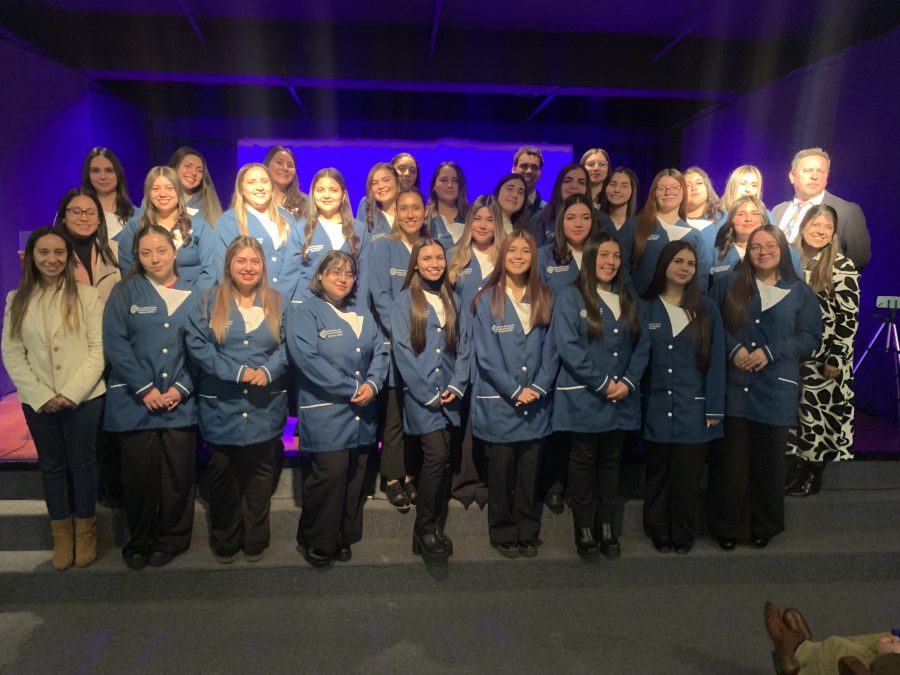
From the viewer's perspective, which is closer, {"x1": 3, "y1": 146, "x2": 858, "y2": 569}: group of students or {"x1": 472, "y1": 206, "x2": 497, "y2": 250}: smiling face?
{"x1": 3, "y1": 146, "x2": 858, "y2": 569}: group of students

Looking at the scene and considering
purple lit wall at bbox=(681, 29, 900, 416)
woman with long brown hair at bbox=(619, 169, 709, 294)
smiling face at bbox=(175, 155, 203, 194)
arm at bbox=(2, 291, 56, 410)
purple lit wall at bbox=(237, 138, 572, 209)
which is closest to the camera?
arm at bbox=(2, 291, 56, 410)

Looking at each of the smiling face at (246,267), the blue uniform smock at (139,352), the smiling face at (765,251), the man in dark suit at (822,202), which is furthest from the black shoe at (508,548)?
the man in dark suit at (822,202)

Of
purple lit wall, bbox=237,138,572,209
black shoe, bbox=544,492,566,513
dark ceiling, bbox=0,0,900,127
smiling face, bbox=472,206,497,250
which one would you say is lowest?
black shoe, bbox=544,492,566,513

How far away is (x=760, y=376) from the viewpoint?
10.8 ft

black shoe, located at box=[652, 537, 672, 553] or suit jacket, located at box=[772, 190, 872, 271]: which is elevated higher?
suit jacket, located at box=[772, 190, 872, 271]

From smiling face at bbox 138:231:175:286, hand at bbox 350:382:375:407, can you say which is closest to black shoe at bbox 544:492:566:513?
hand at bbox 350:382:375:407

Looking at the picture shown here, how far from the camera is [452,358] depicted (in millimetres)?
3193

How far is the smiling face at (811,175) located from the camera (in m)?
3.78

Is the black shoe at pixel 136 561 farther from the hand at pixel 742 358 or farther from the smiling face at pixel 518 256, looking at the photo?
the hand at pixel 742 358

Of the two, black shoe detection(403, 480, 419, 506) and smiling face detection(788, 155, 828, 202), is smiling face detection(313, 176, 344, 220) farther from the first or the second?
smiling face detection(788, 155, 828, 202)

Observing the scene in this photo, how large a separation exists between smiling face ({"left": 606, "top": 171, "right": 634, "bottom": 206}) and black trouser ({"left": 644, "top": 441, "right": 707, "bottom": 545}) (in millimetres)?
1468

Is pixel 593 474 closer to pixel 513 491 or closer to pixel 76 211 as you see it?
pixel 513 491

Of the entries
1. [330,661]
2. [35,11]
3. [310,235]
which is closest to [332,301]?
[310,235]

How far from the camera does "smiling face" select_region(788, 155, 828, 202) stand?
378cm
